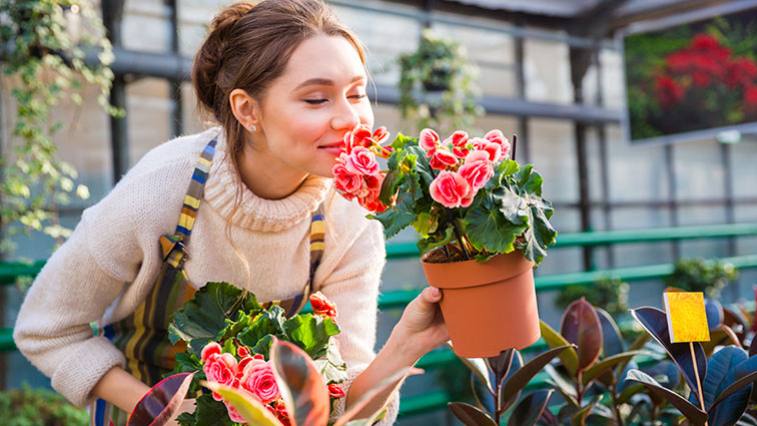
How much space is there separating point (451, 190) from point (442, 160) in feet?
0.21

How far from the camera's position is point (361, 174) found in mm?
1143

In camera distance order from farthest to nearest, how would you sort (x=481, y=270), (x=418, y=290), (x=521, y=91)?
(x=521, y=91) < (x=418, y=290) < (x=481, y=270)

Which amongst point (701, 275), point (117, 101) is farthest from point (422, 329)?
point (701, 275)

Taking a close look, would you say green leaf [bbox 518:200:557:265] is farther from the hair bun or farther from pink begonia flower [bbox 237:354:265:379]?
the hair bun

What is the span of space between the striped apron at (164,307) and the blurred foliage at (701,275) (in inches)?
206

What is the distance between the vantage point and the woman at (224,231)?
1.38m

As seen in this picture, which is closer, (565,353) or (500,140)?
(500,140)

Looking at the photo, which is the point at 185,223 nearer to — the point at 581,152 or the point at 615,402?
the point at 615,402

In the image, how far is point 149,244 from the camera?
4.79ft

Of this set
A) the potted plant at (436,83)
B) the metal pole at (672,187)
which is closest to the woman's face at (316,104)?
the potted plant at (436,83)

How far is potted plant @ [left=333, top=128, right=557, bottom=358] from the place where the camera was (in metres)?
1.07

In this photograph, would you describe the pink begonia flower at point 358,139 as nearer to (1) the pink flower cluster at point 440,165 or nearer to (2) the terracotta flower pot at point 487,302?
(1) the pink flower cluster at point 440,165

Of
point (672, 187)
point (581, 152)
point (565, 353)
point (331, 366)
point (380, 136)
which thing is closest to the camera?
point (331, 366)

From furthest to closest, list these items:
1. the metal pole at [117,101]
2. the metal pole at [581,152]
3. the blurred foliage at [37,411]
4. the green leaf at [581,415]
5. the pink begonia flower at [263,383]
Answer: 1. the metal pole at [581,152]
2. the metal pole at [117,101]
3. the blurred foliage at [37,411]
4. the green leaf at [581,415]
5. the pink begonia flower at [263,383]
